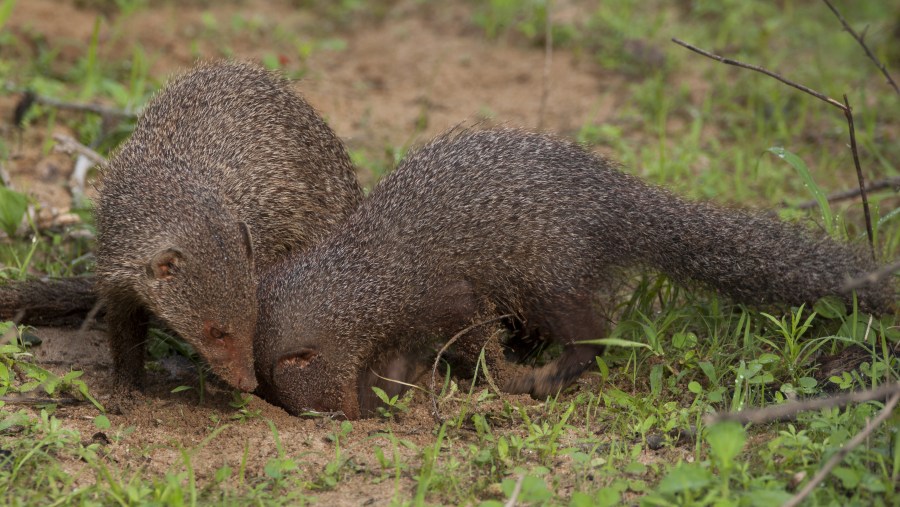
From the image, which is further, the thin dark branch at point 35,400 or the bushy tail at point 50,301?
the bushy tail at point 50,301

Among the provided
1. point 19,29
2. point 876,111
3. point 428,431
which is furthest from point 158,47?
point 876,111

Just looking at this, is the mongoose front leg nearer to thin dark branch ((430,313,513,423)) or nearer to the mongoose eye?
the mongoose eye

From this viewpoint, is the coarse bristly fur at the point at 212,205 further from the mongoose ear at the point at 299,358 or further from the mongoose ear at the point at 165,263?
the mongoose ear at the point at 299,358

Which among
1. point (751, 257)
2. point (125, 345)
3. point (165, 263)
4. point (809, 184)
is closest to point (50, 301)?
point (125, 345)

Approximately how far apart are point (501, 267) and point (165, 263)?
1.18m

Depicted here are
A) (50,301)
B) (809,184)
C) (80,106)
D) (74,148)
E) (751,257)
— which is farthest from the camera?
(80,106)

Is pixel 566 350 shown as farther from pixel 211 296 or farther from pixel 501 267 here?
pixel 211 296

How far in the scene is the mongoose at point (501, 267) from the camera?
330cm

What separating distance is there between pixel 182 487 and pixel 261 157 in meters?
1.57

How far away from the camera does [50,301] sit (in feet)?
11.5

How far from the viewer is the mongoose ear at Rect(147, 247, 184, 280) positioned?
9.67 feet

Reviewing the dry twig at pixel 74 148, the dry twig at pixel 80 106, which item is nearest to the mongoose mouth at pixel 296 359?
the dry twig at pixel 74 148

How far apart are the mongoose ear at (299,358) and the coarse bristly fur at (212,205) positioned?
200 millimetres

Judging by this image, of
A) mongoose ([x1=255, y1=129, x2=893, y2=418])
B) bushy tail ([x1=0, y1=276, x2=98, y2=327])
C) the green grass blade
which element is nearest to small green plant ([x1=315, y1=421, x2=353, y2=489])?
mongoose ([x1=255, y1=129, x2=893, y2=418])
